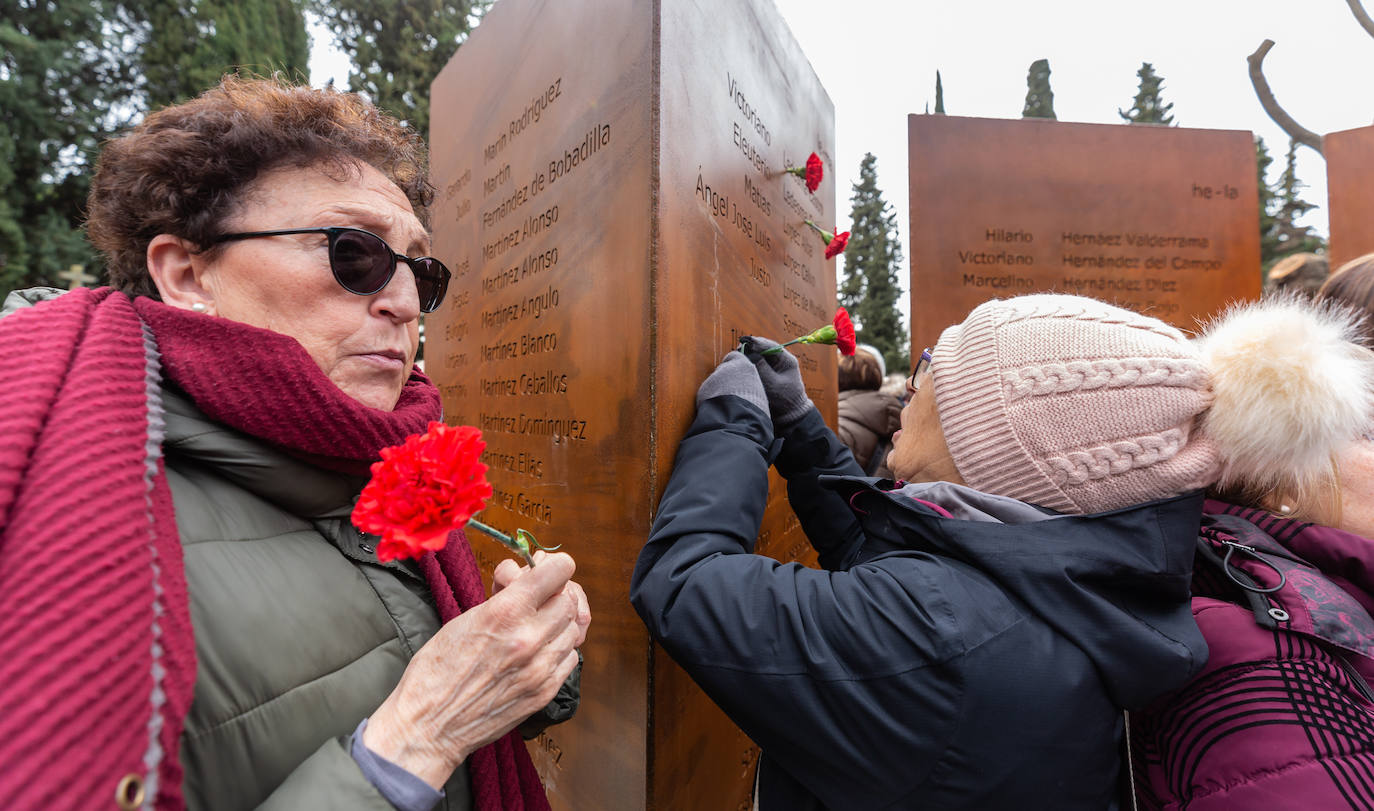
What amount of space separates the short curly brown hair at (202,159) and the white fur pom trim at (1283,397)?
1786 millimetres

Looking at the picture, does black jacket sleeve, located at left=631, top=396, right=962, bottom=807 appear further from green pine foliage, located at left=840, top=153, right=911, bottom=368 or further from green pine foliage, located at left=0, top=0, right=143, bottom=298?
green pine foliage, located at left=840, top=153, right=911, bottom=368

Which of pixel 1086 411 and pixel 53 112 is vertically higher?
pixel 53 112

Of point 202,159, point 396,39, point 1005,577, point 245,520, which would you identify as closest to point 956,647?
point 1005,577

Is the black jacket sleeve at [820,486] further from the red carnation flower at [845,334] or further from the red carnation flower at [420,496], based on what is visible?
the red carnation flower at [420,496]

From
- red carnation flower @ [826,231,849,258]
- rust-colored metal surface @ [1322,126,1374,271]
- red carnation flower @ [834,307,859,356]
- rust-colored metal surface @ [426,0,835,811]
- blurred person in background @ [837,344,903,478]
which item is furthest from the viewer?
rust-colored metal surface @ [1322,126,1374,271]

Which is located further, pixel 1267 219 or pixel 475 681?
pixel 1267 219

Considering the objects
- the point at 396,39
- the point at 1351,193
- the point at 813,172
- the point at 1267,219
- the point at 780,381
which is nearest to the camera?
the point at 780,381

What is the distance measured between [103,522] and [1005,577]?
4.13 ft

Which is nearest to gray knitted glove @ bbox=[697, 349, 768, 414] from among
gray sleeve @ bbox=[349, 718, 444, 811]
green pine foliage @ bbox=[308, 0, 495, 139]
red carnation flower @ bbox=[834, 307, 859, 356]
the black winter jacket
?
red carnation flower @ bbox=[834, 307, 859, 356]

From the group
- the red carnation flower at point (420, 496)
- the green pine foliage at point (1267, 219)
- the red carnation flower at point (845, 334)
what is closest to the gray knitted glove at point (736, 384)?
the red carnation flower at point (845, 334)

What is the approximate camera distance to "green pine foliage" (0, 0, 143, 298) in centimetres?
734

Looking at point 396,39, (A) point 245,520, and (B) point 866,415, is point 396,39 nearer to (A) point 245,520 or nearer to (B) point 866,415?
(B) point 866,415

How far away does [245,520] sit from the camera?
96 cm

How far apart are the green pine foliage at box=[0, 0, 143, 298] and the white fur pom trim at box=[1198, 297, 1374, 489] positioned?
1022cm
